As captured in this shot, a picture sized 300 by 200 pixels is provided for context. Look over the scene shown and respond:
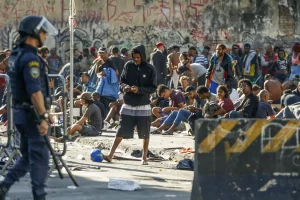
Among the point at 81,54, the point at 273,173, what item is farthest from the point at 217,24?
the point at 273,173

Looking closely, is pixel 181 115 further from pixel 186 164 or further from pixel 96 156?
pixel 186 164

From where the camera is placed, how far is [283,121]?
879cm

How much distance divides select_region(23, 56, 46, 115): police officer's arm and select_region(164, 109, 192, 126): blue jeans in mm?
9404

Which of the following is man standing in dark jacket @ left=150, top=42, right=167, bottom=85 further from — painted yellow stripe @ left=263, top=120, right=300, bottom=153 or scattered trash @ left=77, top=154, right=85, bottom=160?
painted yellow stripe @ left=263, top=120, right=300, bottom=153

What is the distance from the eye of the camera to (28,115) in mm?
8781

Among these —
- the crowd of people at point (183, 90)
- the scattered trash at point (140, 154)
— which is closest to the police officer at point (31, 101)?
the crowd of people at point (183, 90)

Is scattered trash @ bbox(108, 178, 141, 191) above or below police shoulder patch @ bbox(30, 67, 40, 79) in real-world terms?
below

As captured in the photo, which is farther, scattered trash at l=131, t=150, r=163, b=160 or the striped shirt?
scattered trash at l=131, t=150, r=163, b=160

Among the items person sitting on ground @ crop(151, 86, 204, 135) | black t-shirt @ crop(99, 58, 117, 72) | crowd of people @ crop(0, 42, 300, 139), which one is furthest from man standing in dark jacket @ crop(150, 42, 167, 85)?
person sitting on ground @ crop(151, 86, 204, 135)

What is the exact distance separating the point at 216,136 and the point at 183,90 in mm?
11786

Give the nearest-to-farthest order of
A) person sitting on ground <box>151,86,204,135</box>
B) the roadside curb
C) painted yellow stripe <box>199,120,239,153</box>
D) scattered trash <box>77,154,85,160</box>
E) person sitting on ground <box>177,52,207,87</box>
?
painted yellow stripe <box>199,120,239,153</box>
scattered trash <box>77,154,85,160</box>
the roadside curb
person sitting on ground <box>151,86,204,135</box>
person sitting on ground <box>177,52,207,87</box>

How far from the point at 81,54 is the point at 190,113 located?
11053 mm

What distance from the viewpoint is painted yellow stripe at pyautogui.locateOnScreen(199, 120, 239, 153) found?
8.65 meters

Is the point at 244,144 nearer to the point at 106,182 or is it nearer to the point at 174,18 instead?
the point at 106,182
